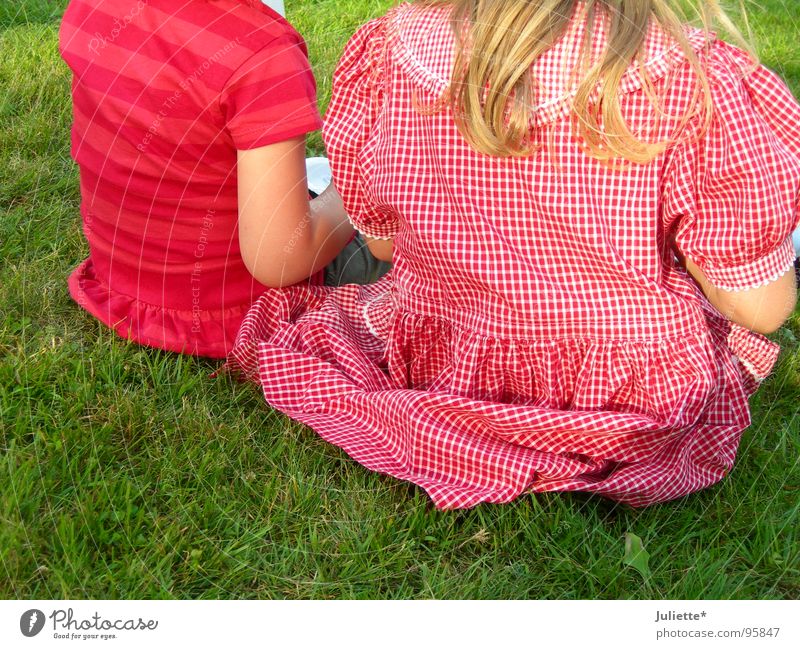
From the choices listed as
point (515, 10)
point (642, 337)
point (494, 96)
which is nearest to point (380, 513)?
point (642, 337)

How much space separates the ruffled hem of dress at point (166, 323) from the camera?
166cm

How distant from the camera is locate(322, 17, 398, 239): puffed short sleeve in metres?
1.44

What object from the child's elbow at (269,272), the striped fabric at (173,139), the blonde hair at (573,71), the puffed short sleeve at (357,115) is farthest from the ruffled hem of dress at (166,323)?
the blonde hair at (573,71)

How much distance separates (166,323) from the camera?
1.68 m

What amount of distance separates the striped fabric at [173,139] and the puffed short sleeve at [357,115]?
40 mm

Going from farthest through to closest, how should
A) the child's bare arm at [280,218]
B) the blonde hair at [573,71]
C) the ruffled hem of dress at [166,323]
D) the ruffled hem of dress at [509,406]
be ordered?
the ruffled hem of dress at [166,323], the child's bare arm at [280,218], the ruffled hem of dress at [509,406], the blonde hair at [573,71]

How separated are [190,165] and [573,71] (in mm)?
623

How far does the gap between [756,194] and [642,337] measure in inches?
9.9

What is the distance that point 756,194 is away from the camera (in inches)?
49.9

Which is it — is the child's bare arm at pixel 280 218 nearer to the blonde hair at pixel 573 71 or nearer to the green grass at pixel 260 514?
the green grass at pixel 260 514

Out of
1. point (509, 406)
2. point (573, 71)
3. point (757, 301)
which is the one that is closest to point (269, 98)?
point (573, 71)

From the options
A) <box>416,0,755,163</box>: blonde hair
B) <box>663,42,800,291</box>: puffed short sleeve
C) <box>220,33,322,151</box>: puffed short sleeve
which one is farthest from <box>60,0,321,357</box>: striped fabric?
<box>663,42,800,291</box>: puffed short sleeve

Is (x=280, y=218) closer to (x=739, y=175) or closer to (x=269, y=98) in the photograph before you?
(x=269, y=98)

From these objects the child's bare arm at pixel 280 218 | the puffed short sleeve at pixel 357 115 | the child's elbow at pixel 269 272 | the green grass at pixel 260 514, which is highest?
the puffed short sleeve at pixel 357 115
